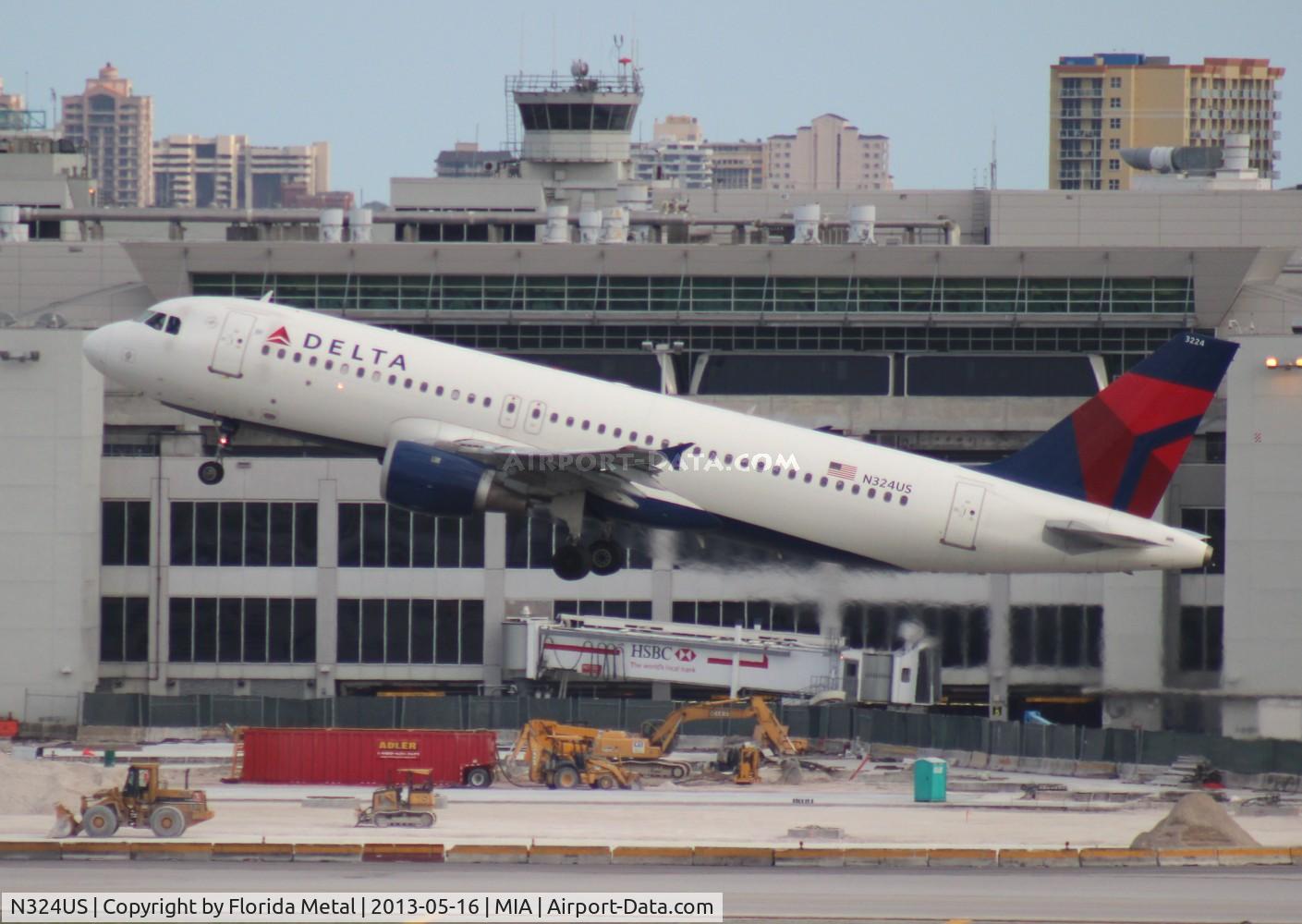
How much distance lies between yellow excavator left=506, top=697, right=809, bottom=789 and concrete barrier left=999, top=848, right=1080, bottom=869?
1963 cm

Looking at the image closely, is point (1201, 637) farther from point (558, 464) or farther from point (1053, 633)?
point (558, 464)

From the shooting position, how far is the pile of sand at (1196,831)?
2175 inches

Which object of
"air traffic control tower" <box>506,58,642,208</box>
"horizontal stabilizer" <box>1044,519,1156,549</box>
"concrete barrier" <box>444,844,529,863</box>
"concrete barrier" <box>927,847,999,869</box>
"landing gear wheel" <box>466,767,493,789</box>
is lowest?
"landing gear wheel" <box>466,767,493,789</box>

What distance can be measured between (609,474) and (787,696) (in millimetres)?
30182

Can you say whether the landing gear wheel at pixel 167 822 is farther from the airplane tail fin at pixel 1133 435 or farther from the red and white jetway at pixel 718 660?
the red and white jetway at pixel 718 660

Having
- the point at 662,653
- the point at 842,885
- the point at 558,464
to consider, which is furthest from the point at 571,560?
the point at 662,653

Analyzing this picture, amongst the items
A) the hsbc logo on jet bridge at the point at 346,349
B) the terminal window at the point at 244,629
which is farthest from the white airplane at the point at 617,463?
the terminal window at the point at 244,629

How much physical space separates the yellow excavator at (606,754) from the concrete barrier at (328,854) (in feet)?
60.0

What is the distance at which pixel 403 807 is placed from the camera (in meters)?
61.0

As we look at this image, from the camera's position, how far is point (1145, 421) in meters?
62.0

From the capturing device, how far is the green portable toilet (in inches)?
2643

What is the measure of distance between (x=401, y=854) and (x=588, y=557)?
11.4m

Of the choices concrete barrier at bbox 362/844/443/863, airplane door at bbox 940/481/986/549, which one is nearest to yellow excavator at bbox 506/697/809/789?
airplane door at bbox 940/481/986/549

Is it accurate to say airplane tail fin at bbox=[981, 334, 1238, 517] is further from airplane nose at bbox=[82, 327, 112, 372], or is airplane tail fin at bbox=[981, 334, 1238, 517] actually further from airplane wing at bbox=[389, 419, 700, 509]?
airplane nose at bbox=[82, 327, 112, 372]
